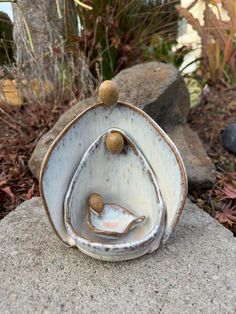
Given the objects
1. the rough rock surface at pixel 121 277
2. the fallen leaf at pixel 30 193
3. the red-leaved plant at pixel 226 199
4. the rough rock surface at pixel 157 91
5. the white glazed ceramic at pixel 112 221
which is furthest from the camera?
the rough rock surface at pixel 157 91

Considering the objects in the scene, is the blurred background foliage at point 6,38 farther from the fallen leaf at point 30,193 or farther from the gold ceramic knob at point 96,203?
the gold ceramic knob at point 96,203

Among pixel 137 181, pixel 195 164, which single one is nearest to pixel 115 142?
pixel 137 181

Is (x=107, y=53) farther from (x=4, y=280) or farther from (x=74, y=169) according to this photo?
(x=4, y=280)

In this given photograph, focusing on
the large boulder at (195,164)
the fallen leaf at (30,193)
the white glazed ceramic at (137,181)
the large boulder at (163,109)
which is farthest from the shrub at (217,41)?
the fallen leaf at (30,193)

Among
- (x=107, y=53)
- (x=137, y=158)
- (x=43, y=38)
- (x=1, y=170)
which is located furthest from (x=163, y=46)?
(x=137, y=158)

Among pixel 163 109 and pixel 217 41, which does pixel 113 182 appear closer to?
pixel 163 109

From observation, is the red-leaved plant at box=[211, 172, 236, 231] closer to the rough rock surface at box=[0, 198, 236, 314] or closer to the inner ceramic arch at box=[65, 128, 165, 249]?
the rough rock surface at box=[0, 198, 236, 314]
